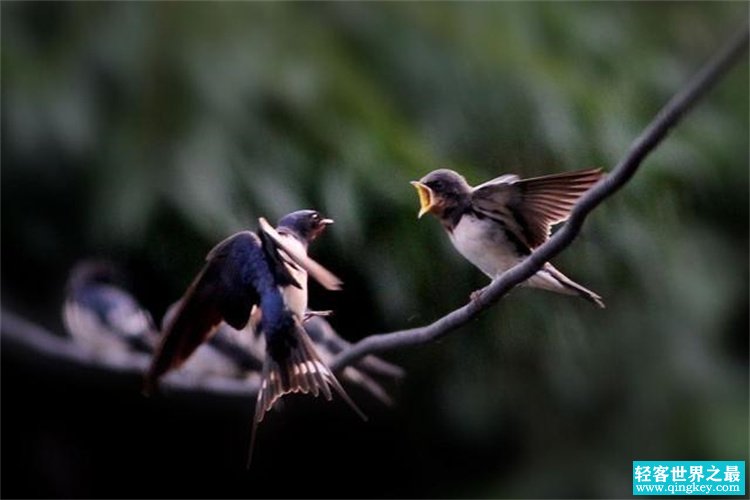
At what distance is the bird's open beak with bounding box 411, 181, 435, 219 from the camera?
0.74 m

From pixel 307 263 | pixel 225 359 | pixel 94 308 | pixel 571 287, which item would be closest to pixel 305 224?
pixel 307 263

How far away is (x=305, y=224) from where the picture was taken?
721 millimetres

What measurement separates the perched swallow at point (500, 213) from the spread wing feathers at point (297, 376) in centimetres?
9

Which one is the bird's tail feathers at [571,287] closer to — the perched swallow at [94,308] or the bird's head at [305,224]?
the bird's head at [305,224]

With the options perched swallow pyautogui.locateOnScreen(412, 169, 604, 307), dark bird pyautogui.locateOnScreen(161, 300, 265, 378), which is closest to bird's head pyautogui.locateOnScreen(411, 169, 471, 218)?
perched swallow pyautogui.locateOnScreen(412, 169, 604, 307)

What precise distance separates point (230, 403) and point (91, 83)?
674mm

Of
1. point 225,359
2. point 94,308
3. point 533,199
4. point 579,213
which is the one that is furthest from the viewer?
point 94,308

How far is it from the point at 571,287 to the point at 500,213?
0.17ft

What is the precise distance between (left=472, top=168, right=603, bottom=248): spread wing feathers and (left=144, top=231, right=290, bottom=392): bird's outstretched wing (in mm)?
112

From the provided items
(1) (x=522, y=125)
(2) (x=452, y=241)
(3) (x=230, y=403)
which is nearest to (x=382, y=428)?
(3) (x=230, y=403)

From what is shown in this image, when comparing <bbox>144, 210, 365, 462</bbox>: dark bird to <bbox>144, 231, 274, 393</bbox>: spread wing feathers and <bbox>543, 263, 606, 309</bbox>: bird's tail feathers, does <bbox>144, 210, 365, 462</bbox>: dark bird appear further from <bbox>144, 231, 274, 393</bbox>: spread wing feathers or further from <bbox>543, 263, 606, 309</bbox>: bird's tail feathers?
<bbox>543, 263, 606, 309</bbox>: bird's tail feathers

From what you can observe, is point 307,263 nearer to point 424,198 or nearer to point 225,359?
point 424,198

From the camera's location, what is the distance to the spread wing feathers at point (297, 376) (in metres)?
0.71

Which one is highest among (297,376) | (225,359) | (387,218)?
(225,359)
